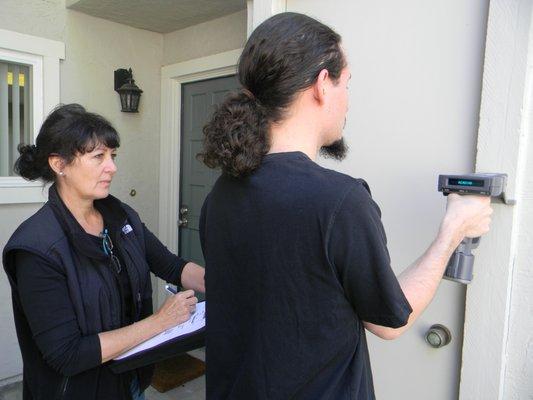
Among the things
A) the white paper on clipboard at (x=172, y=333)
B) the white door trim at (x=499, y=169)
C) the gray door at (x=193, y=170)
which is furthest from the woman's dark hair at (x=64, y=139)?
the gray door at (x=193, y=170)

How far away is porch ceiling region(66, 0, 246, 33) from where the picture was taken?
3169 mm

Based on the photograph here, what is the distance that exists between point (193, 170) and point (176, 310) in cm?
243

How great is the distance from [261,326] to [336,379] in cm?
21

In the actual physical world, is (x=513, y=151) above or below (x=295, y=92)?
below

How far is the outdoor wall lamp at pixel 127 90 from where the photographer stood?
3637 mm

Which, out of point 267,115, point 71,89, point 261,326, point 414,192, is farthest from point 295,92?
point 71,89

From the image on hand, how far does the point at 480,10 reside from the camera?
53.9 inches

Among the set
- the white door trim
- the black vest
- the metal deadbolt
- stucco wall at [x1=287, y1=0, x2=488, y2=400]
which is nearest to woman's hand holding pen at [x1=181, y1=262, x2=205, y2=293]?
the black vest

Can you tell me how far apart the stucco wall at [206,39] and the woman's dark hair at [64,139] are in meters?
1.88

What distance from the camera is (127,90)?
3627mm

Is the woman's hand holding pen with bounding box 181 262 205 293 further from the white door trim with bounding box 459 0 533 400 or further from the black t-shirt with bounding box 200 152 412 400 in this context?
the white door trim with bounding box 459 0 533 400

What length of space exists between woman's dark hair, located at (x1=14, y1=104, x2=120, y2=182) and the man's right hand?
49.6 inches

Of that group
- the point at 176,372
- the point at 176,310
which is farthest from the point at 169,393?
the point at 176,310

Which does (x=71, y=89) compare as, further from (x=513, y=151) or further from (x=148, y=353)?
(x=513, y=151)
